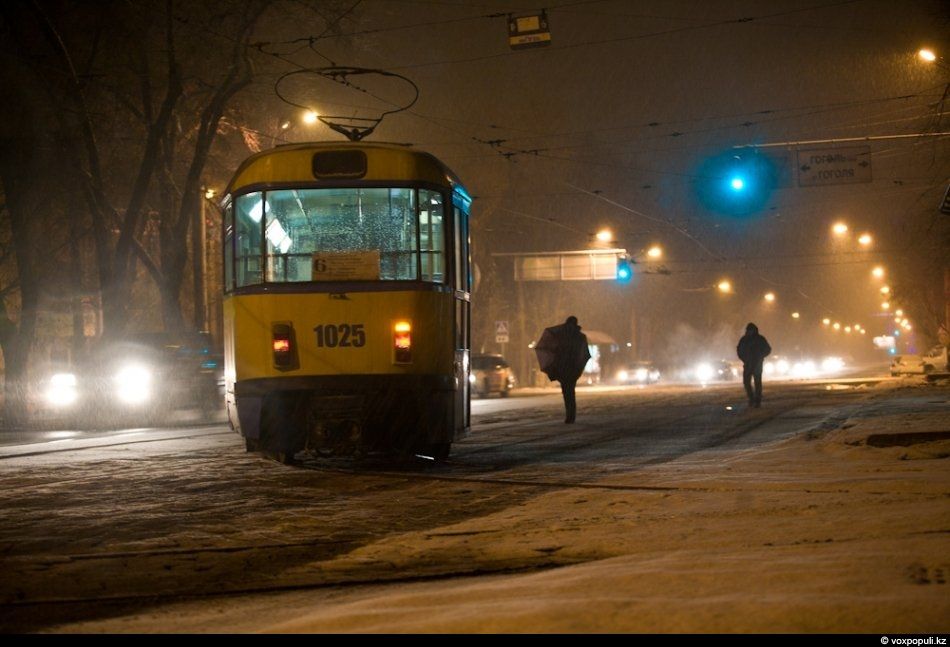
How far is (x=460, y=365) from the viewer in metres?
13.3

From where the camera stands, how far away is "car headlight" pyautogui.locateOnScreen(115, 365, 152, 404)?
2716cm

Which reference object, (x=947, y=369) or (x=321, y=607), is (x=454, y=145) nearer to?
(x=947, y=369)

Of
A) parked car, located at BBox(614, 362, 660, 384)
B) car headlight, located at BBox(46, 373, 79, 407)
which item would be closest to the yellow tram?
car headlight, located at BBox(46, 373, 79, 407)

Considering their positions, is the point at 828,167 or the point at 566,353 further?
the point at 828,167

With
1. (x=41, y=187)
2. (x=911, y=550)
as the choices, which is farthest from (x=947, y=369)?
(x=911, y=550)

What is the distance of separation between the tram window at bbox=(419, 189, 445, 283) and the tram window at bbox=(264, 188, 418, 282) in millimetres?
110

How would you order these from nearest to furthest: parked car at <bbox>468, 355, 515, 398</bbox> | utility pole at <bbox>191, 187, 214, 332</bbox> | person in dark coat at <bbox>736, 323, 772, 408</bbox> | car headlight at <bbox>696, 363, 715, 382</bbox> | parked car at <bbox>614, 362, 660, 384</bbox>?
1. person in dark coat at <bbox>736, 323, 772, 408</bbox>
2. utility pole at <bbox>191, 187, 214, 332</bbox>
3. parked car at <bbox>468, 355, 515, 398</bbox>
4. parked car at <bbox>614, 362, 660, 384</bbox>
5. car headlight at <bbox>696, 363, 715, 382</bbox>

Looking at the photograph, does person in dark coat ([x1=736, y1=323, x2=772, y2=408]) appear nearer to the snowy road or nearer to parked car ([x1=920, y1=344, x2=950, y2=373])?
the snowy road

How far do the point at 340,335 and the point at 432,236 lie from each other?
1.44 meters

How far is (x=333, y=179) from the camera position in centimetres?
1236

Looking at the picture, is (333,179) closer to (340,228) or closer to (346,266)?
(340,228)

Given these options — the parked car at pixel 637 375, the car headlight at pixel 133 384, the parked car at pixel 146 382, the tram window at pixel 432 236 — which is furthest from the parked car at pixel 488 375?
the tram window at pixel 432 236

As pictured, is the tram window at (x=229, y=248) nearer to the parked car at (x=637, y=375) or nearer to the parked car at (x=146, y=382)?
the parked car at (x=146, y=382)

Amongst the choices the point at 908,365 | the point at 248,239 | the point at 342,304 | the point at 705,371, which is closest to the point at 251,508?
the point at 342,304
